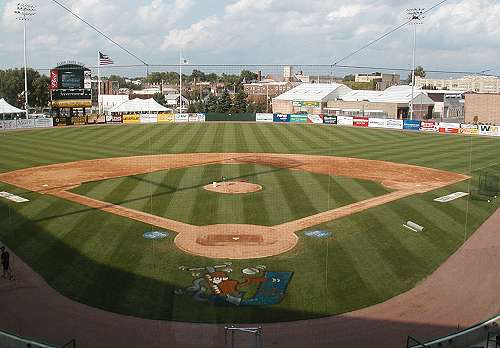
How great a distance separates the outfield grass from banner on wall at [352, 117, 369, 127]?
132ft

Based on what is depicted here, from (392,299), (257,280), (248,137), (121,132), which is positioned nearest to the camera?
(392,299)

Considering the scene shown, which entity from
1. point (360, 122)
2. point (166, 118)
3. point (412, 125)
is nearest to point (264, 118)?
point (360, 122)

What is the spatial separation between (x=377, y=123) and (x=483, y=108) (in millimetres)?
22340

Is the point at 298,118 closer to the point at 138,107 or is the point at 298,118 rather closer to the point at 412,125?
the point at 412,125

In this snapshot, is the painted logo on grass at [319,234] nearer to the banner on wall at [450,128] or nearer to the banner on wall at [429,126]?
the banner on wall at [450,128]

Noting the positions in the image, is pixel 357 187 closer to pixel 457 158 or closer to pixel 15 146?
pixel 457 158

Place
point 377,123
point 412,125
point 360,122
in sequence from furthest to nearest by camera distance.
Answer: point 360,122, point 377,123, point 412,125

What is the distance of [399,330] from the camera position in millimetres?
13406

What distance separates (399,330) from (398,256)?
5.62 m

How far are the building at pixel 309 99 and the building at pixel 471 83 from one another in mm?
52800

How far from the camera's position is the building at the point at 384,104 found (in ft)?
284

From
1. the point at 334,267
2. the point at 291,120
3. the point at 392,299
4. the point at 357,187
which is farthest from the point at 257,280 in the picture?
the point at 291,120

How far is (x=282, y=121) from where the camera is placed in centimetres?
7856

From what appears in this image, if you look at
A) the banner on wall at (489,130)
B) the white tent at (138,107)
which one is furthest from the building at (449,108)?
the white tent at (138,107)
